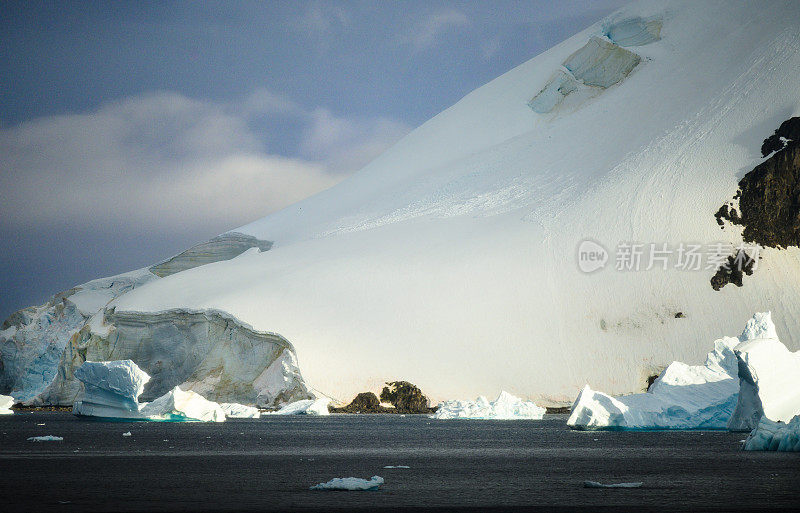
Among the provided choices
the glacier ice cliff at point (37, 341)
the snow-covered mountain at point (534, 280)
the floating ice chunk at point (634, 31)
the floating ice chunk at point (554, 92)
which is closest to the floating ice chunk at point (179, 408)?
the snow-covered mountain at point (534, 280)

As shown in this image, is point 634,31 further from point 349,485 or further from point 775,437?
point 349,485

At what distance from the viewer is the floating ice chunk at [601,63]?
85625 mm

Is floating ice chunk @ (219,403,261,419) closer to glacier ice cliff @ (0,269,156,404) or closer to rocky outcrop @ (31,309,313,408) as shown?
rocky outcrop @ (31,309,313,408)

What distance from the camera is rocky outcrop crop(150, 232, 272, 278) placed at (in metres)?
80.5

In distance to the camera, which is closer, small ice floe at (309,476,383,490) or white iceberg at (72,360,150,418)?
small ice floe at (309,476,383,490)

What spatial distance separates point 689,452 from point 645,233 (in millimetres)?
41499

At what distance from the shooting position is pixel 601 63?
87312 millimetres

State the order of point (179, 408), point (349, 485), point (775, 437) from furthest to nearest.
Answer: point (179, 408) < point (775, 437) < point (349, 485)

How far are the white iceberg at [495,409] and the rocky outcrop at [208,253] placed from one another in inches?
1531

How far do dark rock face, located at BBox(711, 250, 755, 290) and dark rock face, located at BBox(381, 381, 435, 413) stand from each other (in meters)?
19.6

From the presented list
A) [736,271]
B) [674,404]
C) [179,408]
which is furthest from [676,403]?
[736,271]

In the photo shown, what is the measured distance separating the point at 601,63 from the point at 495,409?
172 feet

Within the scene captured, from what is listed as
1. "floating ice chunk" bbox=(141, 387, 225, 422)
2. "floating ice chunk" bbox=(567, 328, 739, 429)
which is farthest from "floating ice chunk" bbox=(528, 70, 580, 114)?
"floating ice chunk" bbox=(567, 328, 739, 429)

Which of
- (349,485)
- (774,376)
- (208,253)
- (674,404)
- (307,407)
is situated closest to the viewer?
(349,485)
